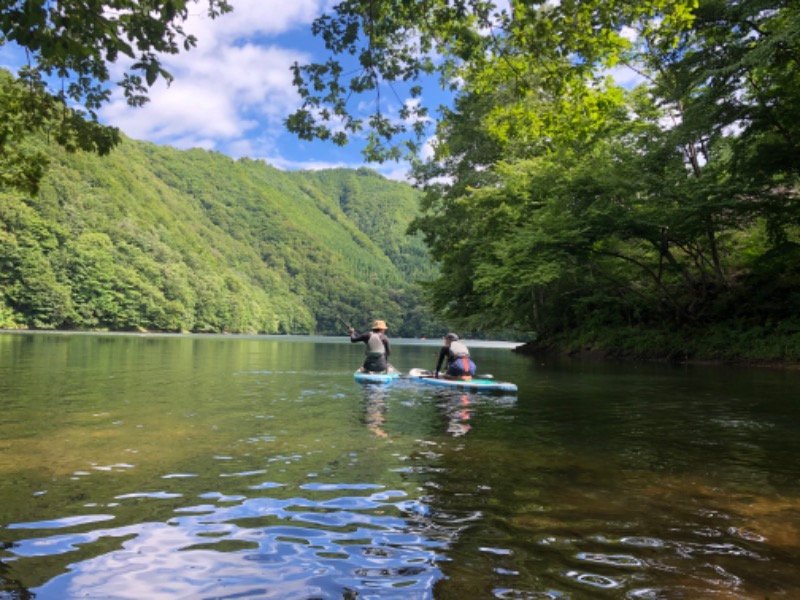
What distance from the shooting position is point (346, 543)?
13.1 feet

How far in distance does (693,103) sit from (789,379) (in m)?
11.1

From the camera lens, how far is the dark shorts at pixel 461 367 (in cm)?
1548

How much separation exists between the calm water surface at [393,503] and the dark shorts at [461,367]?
190 inches

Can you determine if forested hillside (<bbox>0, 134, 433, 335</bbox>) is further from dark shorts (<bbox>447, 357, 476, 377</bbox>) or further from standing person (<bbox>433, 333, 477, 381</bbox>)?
dark shorts (<bbox>447, 357, 476, 377</bbox>)

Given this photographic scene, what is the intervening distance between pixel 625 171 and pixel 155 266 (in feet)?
322

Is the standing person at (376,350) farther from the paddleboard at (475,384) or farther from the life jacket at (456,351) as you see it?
the life jacket at (456,351)

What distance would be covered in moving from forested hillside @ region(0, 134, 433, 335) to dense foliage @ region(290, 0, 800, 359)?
7.74 meters

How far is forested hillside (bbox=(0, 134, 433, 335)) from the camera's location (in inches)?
3364

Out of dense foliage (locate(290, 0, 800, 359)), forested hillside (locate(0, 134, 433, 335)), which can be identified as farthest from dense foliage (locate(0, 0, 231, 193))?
forested hillside (locate(0, 134, 433, 335))

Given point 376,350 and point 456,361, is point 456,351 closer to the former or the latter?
point 456,361

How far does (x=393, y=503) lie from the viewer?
4.93m

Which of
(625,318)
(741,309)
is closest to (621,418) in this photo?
(741,309)

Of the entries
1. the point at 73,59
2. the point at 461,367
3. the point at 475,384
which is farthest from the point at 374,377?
the point at 73,59

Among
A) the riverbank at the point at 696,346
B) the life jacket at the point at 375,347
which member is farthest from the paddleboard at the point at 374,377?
the riverbank at the point at 696,346
